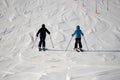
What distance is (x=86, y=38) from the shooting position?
13.8m

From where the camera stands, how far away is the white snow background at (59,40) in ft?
29.1

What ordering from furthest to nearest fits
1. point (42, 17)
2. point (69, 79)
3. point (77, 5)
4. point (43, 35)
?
point (77, 5) → point (42, 17) → point (43, 35) → point (69, 79)

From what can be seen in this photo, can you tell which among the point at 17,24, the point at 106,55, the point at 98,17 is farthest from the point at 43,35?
the point at 98,17

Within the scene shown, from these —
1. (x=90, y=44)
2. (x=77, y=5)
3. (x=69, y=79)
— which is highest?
(x=77, y=5)

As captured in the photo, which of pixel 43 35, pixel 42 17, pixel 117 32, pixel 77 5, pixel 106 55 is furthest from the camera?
pixel 77 5

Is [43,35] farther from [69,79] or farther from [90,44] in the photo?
[69,79]

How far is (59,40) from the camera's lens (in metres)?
A: 13.7

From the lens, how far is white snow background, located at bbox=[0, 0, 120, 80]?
887 cm

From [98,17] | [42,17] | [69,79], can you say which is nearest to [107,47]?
[69,79]

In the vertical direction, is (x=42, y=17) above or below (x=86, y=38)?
above

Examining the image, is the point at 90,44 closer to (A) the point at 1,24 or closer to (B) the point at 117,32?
(B) the point at 117,32

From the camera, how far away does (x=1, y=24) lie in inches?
707

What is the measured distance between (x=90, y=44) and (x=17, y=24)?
7.34m

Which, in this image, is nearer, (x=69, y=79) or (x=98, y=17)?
(x=69, y=79)
